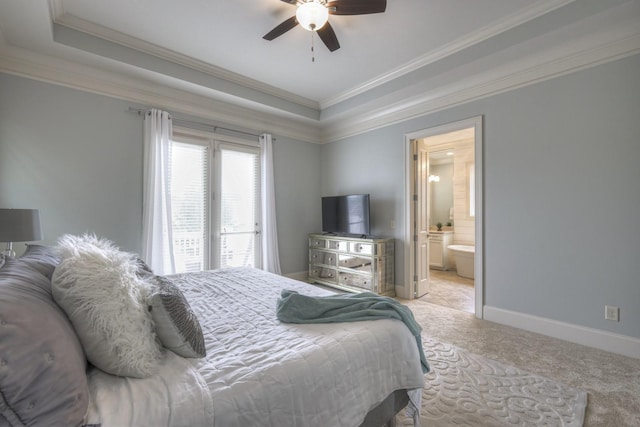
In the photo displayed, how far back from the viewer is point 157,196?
356cm

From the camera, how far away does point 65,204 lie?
308 cm

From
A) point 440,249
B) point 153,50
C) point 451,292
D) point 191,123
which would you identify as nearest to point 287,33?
point 153,50

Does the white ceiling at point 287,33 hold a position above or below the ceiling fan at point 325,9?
above

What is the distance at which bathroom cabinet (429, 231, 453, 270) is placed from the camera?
6422 mm

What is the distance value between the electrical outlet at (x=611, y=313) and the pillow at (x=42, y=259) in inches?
160

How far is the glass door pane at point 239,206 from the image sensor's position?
429 cm

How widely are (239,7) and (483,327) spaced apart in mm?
4055

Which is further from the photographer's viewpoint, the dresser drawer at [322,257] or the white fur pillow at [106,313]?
the dresser drawer at [322,257]

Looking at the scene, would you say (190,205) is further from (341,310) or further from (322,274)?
(341,310)

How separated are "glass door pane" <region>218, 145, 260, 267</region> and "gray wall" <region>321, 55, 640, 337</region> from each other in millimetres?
2992

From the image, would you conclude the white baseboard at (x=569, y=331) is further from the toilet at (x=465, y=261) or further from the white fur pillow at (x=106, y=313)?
the white fur pillow at (x=106, y=313)

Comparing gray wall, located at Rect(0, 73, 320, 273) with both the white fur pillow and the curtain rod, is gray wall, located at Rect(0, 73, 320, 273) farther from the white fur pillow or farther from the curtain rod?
the white fur pillow

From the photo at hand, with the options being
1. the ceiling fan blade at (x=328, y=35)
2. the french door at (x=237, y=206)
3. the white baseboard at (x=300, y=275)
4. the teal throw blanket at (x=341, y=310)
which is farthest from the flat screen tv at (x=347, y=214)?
the teal throw blanket at (x=341, y=310)

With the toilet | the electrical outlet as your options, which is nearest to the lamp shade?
the electrical outlet
